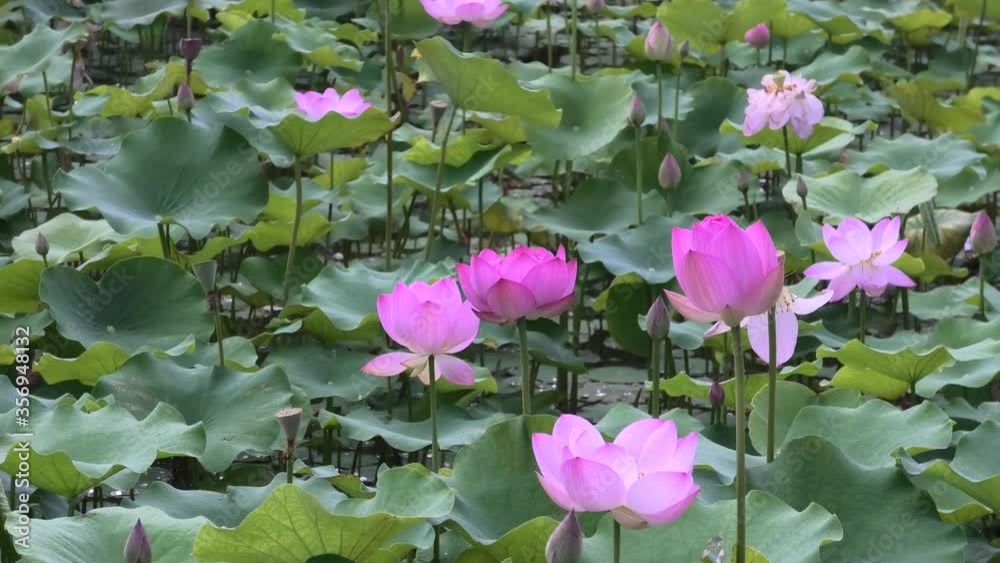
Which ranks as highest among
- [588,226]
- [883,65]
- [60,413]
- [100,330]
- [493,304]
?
[493,304]

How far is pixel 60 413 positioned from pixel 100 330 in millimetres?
565

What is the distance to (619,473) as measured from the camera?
1.15m

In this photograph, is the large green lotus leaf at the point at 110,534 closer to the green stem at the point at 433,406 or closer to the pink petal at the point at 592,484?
the green stem at the point at 433,406

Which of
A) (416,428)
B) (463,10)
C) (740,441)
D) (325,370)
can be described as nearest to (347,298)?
(325,370)

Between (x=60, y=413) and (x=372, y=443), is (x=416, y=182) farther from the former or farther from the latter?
(x=60, y=413)

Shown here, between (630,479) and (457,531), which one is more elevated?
(630,479)

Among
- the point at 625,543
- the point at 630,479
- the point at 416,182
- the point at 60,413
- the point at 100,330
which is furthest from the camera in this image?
the point at 416,182

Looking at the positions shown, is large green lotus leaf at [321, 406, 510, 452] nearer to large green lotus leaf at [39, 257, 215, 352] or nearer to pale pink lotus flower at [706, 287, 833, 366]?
large green lotus leaf at [39, 257, 215, 352]

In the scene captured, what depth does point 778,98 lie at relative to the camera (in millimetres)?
2768

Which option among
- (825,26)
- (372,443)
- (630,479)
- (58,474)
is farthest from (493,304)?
(825,26)

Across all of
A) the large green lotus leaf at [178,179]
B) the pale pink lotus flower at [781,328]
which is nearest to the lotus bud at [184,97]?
the large green lotus leaf at [178,179]

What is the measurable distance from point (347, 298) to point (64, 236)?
698 millimetres

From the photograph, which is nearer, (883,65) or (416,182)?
(416,182)

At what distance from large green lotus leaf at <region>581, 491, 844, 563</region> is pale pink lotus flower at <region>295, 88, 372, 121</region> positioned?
137 centimetres
